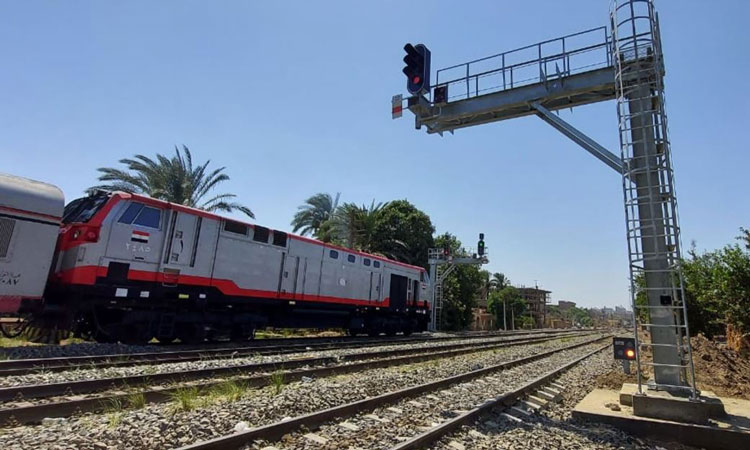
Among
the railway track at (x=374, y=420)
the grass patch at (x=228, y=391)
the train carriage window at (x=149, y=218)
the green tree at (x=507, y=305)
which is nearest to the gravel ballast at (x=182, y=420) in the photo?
the grass patch at (x=228, y=391)

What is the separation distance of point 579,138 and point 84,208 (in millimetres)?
11911

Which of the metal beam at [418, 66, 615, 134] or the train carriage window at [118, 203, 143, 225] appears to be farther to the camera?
the train carriage window at [118, 203, 143, 225]

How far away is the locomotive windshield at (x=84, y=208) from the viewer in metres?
10.5

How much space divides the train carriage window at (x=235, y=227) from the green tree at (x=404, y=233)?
2360 cm

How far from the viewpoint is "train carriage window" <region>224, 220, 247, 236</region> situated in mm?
13414

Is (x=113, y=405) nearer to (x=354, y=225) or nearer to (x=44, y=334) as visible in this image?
(x=44, y=334)

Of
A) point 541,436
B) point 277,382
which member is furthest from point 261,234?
point 541,436

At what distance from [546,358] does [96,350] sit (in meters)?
14.3

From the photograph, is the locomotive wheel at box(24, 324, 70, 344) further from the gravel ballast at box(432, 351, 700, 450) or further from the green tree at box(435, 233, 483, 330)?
the green tree at box(435, 233, 483, 330)

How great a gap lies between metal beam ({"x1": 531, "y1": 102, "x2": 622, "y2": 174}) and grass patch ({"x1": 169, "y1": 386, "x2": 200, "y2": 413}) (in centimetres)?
802

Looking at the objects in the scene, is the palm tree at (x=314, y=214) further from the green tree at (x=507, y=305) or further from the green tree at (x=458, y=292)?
the green tree at (x=507, y=305)

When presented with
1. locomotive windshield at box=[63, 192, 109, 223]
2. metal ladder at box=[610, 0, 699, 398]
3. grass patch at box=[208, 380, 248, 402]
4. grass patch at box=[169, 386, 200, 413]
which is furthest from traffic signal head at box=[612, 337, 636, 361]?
locomotive windshield at box=[63, 192, 109, 223]

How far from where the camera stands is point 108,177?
22453 millimetres

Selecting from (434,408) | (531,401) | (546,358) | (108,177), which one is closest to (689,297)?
(546,358)
